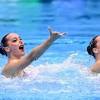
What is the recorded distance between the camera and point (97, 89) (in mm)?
5320

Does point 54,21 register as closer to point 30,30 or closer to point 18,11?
point 30,30

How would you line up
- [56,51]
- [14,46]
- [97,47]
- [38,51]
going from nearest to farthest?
[38,51], [14,46], [97,47], [56,51]

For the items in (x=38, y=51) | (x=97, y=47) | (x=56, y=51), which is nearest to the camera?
(x=38, y=51)

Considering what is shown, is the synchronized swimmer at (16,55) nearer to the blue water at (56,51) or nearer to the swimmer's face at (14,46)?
the swimmer's face at (14,46)

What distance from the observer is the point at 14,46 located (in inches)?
232

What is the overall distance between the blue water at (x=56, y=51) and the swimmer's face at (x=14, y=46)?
338mm

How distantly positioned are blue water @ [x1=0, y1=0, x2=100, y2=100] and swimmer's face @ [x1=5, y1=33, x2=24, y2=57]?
0.34 m

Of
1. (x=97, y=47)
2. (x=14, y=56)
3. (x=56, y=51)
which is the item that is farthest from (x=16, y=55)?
(x=56, y=51)

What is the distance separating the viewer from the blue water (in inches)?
209

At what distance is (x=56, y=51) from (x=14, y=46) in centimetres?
238

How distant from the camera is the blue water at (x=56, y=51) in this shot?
5309mm

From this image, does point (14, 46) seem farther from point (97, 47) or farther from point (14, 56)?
point (97, 47)

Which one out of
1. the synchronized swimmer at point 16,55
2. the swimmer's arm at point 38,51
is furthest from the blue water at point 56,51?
the swimmer's arm at point 38,51

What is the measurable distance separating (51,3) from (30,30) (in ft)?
20.1
